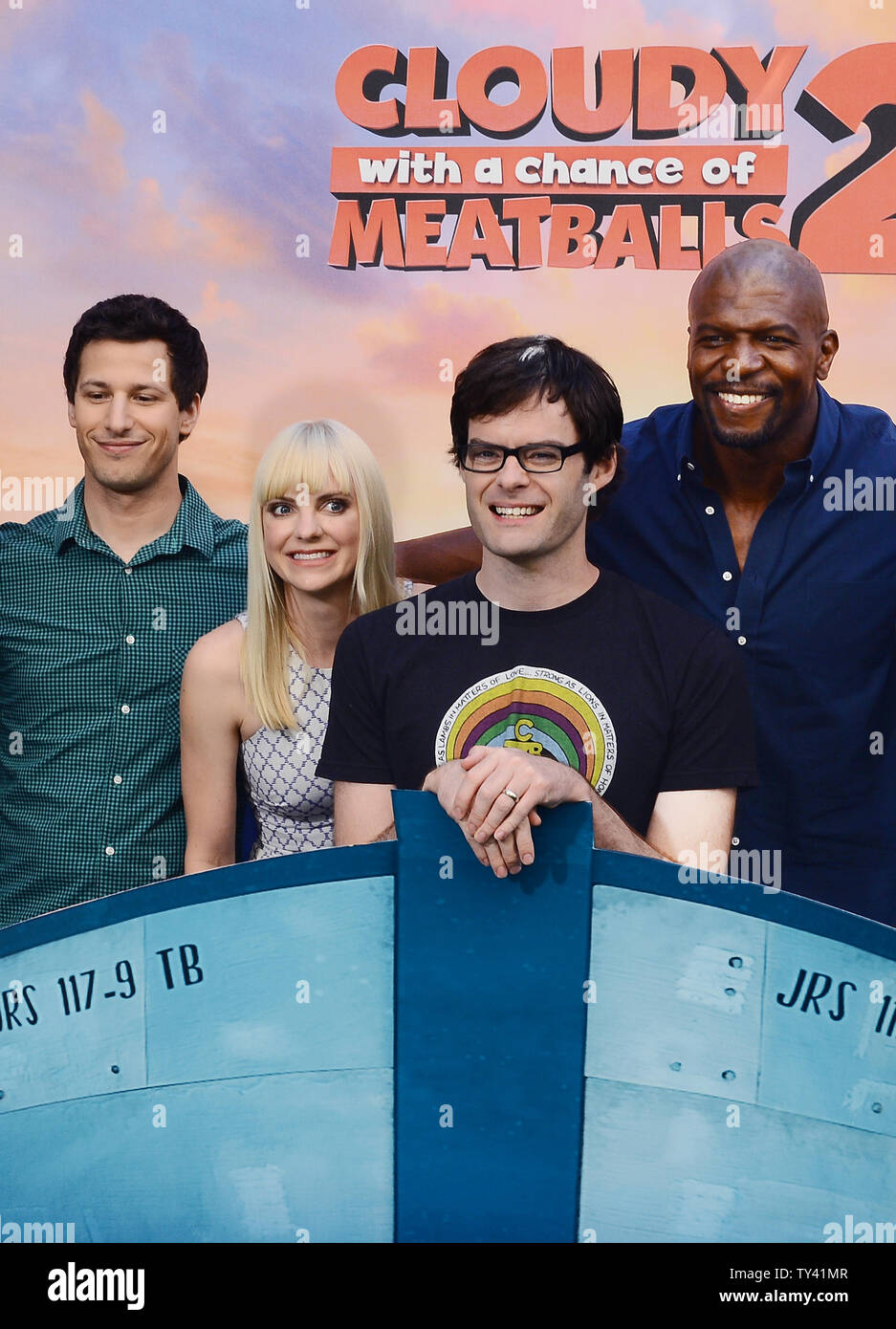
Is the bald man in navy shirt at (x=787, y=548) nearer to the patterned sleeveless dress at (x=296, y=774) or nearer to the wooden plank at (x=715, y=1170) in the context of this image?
the patterned sleeveless dress at (x=296, y=774)

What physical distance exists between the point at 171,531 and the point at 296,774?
24.9 inches

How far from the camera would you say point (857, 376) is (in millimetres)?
2729

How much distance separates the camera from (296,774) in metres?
2.33

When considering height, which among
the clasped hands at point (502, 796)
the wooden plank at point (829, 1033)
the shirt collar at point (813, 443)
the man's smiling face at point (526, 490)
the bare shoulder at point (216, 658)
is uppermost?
the shirt collar at point (813, 443)

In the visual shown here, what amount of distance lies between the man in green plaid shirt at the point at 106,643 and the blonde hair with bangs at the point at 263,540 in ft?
0.89

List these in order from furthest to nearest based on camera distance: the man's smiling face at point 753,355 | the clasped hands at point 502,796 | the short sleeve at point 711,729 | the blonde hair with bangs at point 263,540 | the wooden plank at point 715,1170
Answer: the man's smiling face at point 753,355
the blonde hair with bangs at point 263,540
the short sleeve at point 711,729
the wooden plank at point 715,1170
the clasped hands at point 502,796

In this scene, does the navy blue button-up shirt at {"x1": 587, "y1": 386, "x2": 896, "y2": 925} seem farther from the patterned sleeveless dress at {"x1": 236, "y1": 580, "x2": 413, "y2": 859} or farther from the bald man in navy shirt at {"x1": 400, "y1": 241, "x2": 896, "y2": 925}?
the patterned sleeveless dress at {"x1": 236, "y1": 580, "x2": 413, "y2": 859}

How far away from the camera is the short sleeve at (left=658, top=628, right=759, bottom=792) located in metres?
1.97

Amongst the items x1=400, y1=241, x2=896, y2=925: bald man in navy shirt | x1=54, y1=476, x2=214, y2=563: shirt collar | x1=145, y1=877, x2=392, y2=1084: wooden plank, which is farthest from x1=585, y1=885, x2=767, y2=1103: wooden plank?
x1=54, y1=476, x2=214, y2=563: shirt collar

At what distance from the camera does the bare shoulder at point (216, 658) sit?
2391mm

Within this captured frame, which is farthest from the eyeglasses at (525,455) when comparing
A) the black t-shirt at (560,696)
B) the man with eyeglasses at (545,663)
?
the black t-shirt at (560,696)

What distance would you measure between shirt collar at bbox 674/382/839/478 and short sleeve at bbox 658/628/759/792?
658 mm

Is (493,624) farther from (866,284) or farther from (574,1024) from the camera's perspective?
(866,284)
